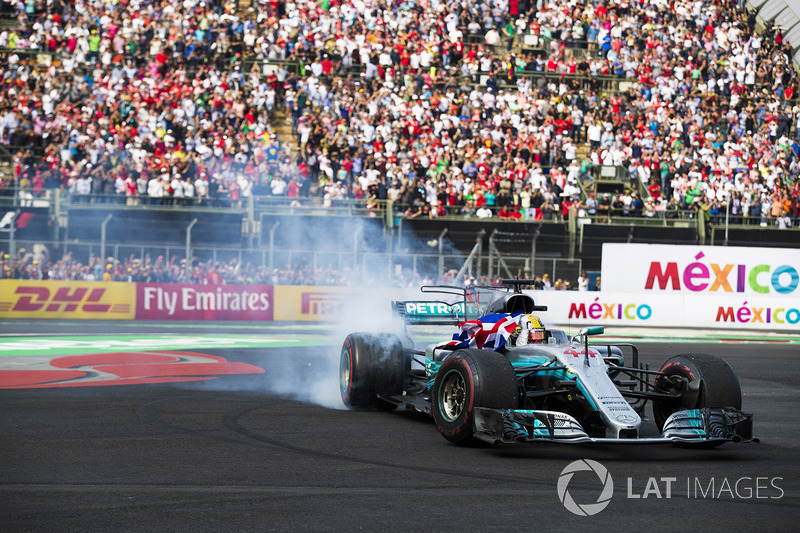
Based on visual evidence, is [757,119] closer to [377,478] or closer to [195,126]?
[195,126]

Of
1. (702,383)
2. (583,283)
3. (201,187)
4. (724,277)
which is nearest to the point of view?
(702,383)

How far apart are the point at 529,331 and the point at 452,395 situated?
1.03 meters

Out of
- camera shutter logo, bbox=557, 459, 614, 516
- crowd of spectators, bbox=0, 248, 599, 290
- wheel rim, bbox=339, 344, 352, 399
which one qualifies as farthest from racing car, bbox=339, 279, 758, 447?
crowd of spectators, bbox=0, 248, 599, 290

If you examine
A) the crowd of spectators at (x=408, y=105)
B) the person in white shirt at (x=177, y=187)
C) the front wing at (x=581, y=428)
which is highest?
the crowd of spectators at (x=408, y=105)

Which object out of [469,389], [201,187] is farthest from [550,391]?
[201,187]

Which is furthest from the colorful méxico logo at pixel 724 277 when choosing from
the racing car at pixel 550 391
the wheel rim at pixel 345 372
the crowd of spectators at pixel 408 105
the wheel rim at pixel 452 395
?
the wheel rim at pixel 452 395

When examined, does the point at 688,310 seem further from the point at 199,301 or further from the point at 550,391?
the point at 550,391

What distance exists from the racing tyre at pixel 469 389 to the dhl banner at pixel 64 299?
738 inches

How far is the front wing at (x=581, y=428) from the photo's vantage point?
25.4ft

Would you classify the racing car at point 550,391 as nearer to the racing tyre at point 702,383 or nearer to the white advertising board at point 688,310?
the racing tyre at point 702,383

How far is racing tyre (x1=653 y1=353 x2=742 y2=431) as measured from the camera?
866 centimetres

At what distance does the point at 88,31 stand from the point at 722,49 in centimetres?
2195

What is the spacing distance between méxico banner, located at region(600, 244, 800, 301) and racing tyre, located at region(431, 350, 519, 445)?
18.9m

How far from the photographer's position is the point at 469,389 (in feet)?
26.7
